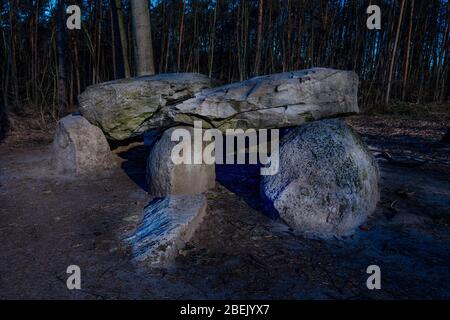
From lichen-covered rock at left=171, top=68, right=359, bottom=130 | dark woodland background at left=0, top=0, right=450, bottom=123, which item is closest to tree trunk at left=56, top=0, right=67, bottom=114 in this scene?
dark woodland background at left=0, top=0, right=450, bottom=123

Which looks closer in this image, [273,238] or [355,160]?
[273,238]

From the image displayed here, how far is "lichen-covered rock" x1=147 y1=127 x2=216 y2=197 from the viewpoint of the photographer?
160 inches

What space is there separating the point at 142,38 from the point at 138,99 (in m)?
2.19

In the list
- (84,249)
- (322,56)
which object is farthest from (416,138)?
(322,56)

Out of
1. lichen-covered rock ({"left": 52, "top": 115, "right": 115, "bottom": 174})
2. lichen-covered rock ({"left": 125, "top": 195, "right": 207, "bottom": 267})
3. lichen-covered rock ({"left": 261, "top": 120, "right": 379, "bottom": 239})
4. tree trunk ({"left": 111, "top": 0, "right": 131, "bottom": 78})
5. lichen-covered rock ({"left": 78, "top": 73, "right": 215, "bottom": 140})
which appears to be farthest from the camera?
tree trunk ({"left": 111, "top": 0, "right": 131, "bottom": 78})

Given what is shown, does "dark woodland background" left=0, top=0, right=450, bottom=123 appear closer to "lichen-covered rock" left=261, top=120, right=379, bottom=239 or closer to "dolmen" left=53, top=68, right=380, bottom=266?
"dolmen" left=53, top=68, right=380, bottom=266

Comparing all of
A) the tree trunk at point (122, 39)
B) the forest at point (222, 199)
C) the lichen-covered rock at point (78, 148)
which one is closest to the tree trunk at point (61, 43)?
the tree trunk at point (122, 39)

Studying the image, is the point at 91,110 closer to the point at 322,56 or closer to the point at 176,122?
the point at 176,122

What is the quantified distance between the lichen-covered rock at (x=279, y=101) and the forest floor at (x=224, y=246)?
87 cm

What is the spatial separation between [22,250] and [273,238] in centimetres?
224

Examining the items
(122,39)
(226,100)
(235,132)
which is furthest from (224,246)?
(122,39)

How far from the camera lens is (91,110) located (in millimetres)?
4988

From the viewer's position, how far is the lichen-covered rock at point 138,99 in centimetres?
470

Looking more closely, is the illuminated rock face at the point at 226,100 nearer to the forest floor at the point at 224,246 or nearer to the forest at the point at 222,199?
the forest at the point at 222,199
